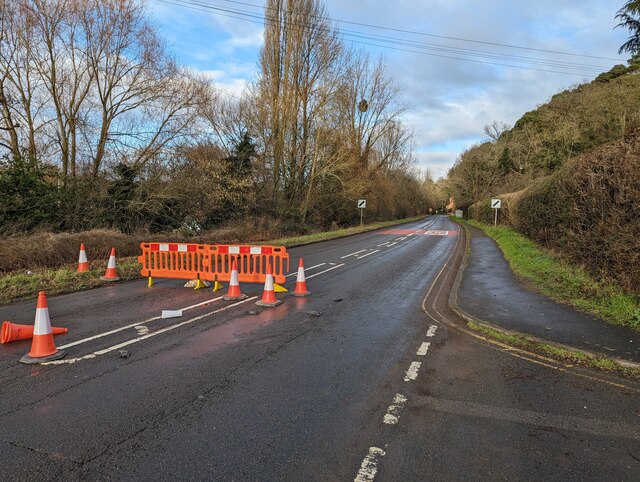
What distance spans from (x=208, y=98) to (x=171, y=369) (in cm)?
1838

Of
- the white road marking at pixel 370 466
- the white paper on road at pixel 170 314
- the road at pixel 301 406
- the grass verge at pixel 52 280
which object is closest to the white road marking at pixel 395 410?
the road at pixel 301 406

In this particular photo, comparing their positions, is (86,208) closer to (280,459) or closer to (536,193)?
(280,459)

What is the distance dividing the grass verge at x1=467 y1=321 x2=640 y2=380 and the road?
0.89 feet

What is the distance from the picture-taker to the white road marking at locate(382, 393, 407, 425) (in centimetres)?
368

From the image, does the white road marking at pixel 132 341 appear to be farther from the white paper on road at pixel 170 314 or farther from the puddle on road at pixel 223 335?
the puddle on road at pixel 223 335

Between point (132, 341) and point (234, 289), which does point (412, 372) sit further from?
point (234, 289)

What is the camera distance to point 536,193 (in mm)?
17141

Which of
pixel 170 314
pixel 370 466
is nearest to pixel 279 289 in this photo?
pixel 170 314

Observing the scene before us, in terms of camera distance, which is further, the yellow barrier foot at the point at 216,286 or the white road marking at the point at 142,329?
the yellow barrier foot at the point at 216,286

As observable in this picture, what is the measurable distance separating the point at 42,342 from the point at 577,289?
957 centimetres

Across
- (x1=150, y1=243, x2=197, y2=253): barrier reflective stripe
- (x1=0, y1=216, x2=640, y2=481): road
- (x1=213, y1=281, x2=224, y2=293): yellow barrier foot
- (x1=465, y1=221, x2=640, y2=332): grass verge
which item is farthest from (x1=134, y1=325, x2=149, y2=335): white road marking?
(x1=465, y1=221, x2=640, y2=332): grass verge

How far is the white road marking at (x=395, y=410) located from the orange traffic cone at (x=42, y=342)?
13.4 ft

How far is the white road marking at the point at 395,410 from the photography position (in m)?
3.68

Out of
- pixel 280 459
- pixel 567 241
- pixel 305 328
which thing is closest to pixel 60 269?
pixel 305 328
